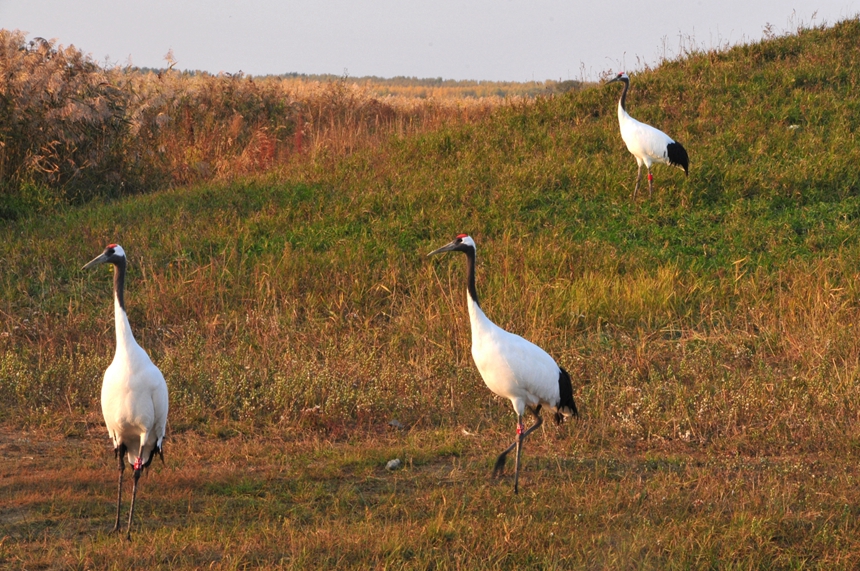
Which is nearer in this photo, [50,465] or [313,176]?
[50,465]

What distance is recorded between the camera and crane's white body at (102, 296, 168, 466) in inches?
191

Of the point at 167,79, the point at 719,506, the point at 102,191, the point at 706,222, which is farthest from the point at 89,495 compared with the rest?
the point at 167,79

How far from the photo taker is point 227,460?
233 inches

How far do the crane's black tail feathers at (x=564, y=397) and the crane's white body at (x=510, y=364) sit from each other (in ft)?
0.21

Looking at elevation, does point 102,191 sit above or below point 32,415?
above

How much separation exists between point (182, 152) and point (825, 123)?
1063 centimetres

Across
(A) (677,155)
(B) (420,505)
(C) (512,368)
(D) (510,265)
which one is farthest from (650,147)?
(B) (420,505)

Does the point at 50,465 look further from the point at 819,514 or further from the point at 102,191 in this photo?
the point at 102,191

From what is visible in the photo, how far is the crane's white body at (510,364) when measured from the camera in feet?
18.6

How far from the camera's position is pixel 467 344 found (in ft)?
25.8

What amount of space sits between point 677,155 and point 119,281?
8.23 m

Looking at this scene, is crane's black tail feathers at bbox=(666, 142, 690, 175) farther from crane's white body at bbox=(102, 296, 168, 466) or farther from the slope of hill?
crane's white body at bbox=(102, 296, 168, 466)

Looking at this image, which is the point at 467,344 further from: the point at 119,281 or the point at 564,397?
the point at 119,281

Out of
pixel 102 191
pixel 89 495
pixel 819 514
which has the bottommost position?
pixel 89 495
